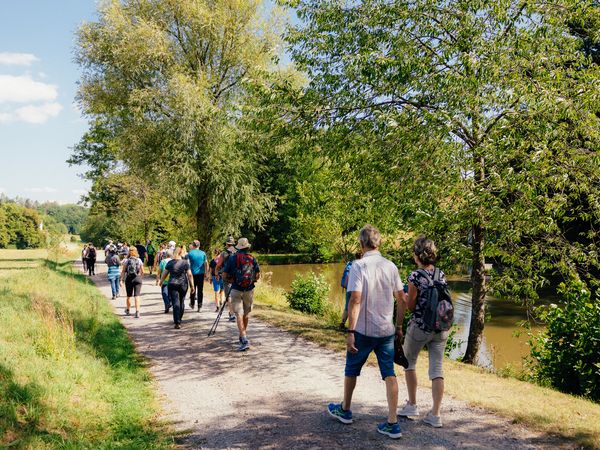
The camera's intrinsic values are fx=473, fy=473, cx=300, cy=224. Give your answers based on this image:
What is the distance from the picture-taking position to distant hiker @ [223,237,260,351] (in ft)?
28.6

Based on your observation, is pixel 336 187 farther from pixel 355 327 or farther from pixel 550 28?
pixel 355 327

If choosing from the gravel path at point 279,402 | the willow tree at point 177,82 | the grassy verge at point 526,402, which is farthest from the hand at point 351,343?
the willow tree at point 177,82

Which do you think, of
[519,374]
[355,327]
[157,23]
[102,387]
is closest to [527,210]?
[519,374]

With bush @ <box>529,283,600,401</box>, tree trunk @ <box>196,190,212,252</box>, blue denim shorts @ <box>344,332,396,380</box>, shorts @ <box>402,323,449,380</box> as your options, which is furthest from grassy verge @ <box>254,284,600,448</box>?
tree trunk @ <box>196,190,212,252</box>

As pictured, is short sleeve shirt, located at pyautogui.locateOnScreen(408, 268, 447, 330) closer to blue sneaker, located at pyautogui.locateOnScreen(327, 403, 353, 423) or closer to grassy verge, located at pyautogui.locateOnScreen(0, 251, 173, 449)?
blue sneaker, located at pyautogui.locateOnScreen(327, 403, 353, 423)

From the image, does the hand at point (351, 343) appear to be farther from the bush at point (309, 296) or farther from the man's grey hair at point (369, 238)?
the bush at point (309, 296)

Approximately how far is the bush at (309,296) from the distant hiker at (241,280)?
7.80m

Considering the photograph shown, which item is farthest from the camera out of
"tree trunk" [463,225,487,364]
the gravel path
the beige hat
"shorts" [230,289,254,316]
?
"tree trunk" [463,225,487,364]

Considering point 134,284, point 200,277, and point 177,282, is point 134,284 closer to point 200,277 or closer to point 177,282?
point 200,277

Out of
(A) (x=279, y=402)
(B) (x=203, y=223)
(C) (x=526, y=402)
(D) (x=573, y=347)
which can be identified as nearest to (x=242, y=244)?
(A) (x=279, y=402)

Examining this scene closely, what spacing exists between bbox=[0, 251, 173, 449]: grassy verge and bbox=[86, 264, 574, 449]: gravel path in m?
0.37

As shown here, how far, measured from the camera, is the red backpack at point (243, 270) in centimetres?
872

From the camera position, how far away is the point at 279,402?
6.05 m

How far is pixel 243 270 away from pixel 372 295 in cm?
438
